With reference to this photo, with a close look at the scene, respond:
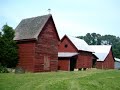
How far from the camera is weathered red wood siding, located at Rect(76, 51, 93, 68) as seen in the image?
59044 mm

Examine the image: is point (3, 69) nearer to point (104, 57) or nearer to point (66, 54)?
point (66, 54)

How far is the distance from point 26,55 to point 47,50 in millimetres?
3793

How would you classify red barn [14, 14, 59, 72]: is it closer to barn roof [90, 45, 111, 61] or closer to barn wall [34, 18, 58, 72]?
barn wall [34, 18, 58, 72]

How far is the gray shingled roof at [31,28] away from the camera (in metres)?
42.1

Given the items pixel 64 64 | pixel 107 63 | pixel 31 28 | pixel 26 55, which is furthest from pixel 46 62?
pixel 107 63

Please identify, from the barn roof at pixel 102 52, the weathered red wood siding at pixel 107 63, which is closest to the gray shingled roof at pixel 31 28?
the weathered red wood siding at pixel 107 63

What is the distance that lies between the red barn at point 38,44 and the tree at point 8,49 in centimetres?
129

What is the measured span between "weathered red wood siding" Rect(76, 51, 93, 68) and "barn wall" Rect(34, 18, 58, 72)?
13.7 meters

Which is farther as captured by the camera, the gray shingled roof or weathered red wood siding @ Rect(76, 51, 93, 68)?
weathered red wood siding @ Rect(76, 51, 93, 68)

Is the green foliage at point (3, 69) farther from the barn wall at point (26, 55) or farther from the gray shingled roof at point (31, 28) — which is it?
the gray shingled roof at point (31, 28)

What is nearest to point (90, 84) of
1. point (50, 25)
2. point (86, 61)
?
point (50, 25)

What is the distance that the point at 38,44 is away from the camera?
4194 cm

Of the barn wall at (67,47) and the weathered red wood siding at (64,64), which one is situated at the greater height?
the barn wall at (67,47)

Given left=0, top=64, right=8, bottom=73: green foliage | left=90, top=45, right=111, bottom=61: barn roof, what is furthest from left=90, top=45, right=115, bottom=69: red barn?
left=0, top=64, right=8, bottom=73: green foliage
